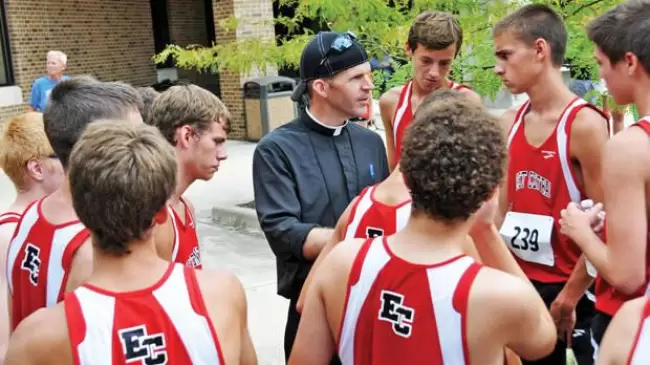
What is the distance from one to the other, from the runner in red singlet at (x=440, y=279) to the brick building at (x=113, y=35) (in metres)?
10.4

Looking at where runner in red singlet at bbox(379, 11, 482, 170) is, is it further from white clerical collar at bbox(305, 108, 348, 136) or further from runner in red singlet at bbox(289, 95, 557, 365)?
runner in red singlet at bbox(289, 95, 557, 365)

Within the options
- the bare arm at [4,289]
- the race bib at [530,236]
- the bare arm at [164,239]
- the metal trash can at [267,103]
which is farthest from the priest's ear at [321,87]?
the metal trash can at [267,103]

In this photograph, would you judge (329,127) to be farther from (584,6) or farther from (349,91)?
(584,6)

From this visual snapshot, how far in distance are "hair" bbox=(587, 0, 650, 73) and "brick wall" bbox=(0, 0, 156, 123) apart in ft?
46.8

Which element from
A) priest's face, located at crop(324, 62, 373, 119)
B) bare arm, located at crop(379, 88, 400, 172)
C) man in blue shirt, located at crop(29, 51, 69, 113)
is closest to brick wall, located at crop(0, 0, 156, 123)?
man in blue shirt, located at crop(29, 51, 69, 113)

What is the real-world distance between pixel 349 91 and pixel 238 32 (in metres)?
11.7

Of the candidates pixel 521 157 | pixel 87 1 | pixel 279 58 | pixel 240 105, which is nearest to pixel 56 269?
pixel 521 157

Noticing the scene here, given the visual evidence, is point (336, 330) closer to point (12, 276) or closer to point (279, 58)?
point (12, 276)

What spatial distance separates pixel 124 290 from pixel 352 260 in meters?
0.62

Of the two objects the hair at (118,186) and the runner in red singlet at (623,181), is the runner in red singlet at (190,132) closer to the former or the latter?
the hair at (118,186)

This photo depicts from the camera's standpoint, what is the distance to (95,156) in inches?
71.9

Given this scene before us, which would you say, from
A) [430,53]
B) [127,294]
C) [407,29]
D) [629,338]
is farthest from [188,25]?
[629,338]

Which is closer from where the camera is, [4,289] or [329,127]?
[4,289]

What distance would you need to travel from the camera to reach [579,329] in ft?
10.4
